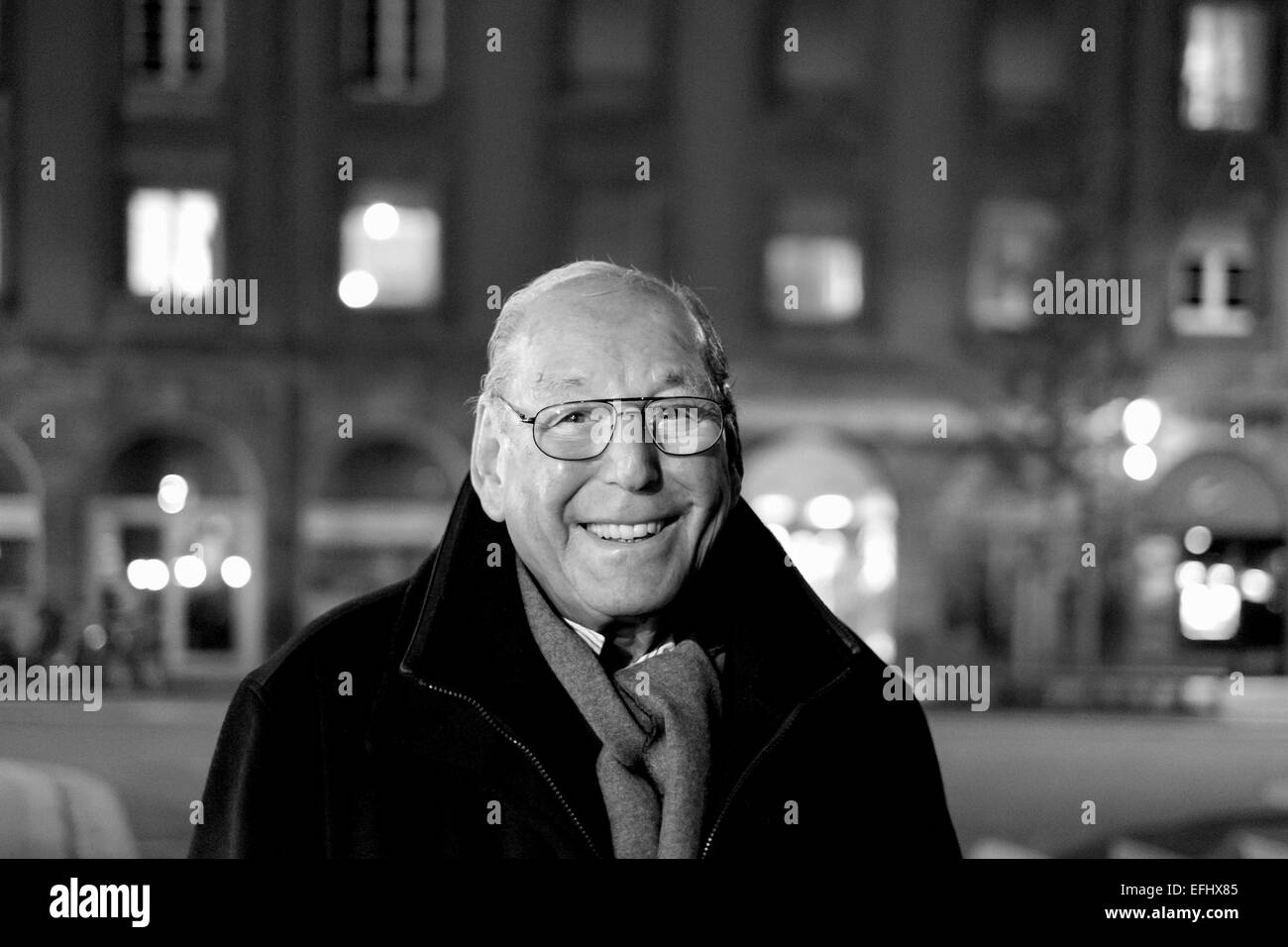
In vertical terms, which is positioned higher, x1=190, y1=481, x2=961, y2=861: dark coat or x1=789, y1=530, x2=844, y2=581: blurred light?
x1=789, y1=530, x2=844, y2=581: blurred light

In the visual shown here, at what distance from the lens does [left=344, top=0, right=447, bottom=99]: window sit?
2262mm

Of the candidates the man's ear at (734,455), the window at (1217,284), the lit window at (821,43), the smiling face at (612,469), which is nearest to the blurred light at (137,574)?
the smiling face at (612,469)

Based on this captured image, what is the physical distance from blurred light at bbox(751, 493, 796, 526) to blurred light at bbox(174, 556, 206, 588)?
95cm

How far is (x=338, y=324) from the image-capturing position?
2.33 meters

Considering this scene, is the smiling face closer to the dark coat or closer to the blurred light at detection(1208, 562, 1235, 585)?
the dark coat

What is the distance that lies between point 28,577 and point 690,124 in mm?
1375

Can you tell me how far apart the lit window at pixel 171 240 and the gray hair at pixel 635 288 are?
0.66 meters

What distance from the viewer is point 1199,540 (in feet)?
7.82

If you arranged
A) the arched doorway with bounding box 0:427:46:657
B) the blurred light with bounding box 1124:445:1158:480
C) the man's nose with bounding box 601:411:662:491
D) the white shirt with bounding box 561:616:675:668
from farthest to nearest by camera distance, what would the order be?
the blurred light with bounding box 1124:445:1158:480
the arched doorway with bounding box 0:427:46:657
the white shirt with bounding box 561:616:675:668
the man's nose with bounding box 601:411:662:491

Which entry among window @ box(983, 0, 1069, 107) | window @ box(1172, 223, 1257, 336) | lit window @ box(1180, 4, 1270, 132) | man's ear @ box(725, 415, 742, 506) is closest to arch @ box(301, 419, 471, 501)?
man's ear @ box(725, 415, 742, 506)

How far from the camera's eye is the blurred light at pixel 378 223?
2328mm

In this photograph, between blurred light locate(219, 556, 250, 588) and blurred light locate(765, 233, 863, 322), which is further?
blurred light locate(765, 233, 863, 322)

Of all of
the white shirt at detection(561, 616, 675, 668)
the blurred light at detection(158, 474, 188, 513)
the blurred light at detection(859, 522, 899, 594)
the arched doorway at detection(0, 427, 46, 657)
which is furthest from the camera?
the blurred light at detection(859, 522, 899, 594)

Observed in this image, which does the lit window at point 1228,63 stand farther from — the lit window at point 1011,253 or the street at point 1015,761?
the street at point 1015,761
